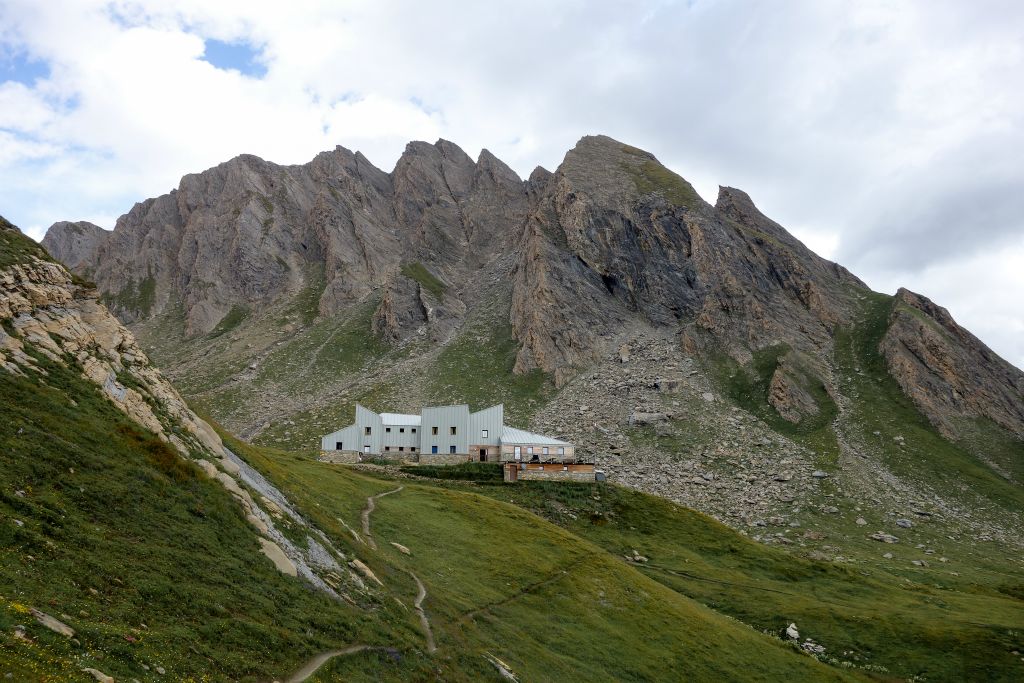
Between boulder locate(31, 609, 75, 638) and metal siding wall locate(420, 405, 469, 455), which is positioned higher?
metal siding wall locate(420, 405, 469, 455)

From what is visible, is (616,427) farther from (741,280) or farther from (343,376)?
(343,376)

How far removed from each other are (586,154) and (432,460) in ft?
435

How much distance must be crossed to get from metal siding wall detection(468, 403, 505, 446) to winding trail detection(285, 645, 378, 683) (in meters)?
66.2

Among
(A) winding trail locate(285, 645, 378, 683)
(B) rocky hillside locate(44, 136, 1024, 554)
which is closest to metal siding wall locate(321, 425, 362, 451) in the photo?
(B) rocky hillside locate(44, 136, 1024, 554)

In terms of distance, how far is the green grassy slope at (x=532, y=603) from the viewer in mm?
35344

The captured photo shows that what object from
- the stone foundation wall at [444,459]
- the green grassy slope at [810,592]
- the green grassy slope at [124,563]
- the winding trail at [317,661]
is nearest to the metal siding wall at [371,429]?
the stone foundation wall at [444,459]

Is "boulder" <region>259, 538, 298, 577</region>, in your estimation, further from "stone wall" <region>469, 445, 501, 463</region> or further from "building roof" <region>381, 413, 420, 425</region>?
"building roof" <region>381, 413, 420, 425</region>

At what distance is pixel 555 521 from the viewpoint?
68688 mm

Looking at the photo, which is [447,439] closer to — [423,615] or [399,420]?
[399,420]

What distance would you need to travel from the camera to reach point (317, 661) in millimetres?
22188

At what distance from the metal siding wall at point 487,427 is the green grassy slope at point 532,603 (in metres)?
30.7

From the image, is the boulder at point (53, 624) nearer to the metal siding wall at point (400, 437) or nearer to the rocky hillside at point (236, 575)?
the rocky hillside at point (236, 575)

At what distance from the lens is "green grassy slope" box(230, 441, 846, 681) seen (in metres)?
35.3

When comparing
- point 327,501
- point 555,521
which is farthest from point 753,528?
point 327,501
